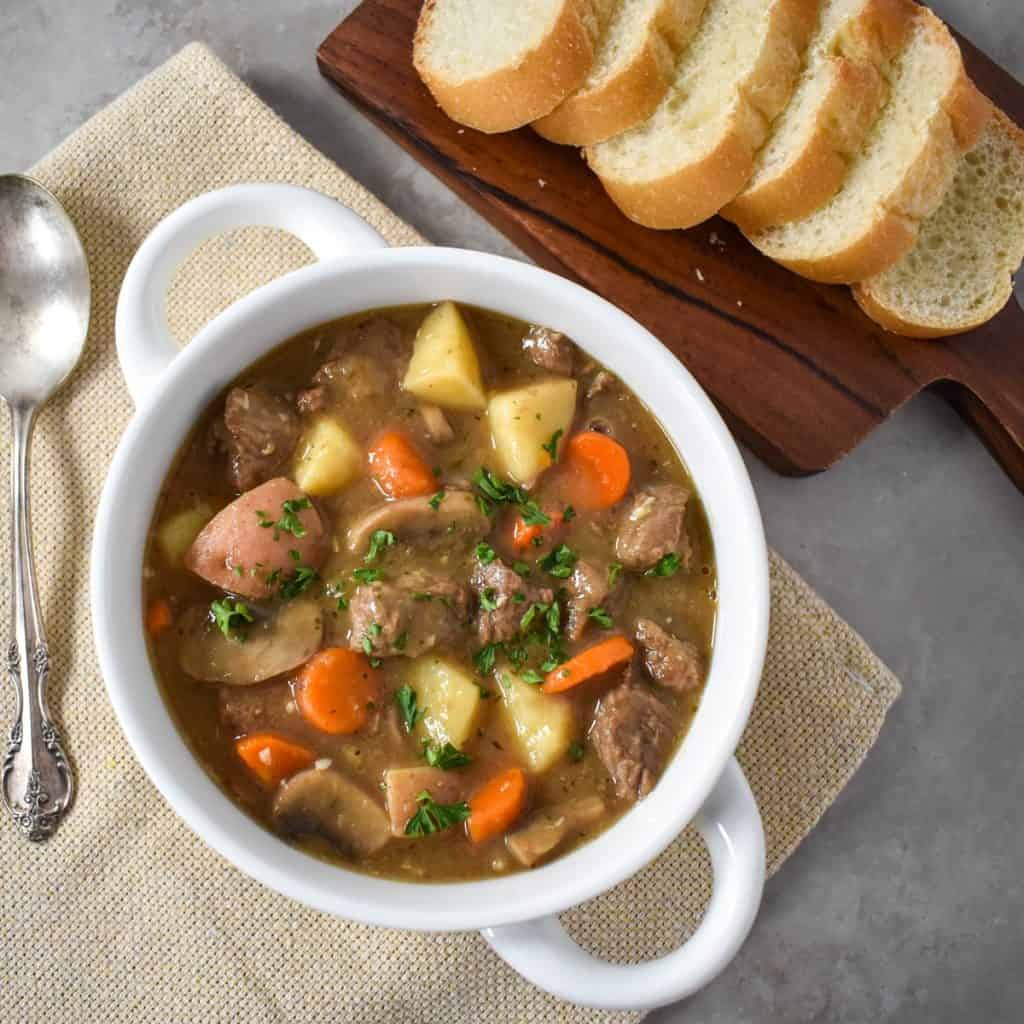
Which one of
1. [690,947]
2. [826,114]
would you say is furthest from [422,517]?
[826,114]

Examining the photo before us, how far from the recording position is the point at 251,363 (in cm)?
257

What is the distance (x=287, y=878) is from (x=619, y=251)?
6.57 ft

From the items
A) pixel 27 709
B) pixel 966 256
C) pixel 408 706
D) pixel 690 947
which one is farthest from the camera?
pixel 966 256

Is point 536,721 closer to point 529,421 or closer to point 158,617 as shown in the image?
point 529,421

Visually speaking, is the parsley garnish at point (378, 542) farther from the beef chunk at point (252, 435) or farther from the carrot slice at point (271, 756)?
the carrot slice at point (271, 756)

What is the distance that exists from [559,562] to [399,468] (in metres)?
0.42

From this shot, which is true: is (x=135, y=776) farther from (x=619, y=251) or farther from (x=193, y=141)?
(x=619, y=251)

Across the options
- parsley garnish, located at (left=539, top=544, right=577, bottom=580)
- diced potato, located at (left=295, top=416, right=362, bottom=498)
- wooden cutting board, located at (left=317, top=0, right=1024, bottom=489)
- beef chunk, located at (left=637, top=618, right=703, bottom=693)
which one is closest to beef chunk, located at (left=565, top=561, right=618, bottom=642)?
parsley garnish, located at (left=539, top=544, right=577, bottom=580)

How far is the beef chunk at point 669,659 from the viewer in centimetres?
256

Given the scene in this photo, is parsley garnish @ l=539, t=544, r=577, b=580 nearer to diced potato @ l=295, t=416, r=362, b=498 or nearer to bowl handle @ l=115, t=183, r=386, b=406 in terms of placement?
diced potato @ l=295, t=416, r=362, b=498

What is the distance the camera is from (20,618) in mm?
3047

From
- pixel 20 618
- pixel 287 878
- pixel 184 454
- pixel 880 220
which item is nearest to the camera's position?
pixel 287 878

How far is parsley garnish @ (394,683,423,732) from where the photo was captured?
2539 millimetres

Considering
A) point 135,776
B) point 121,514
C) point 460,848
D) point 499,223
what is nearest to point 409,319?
point 121,514
